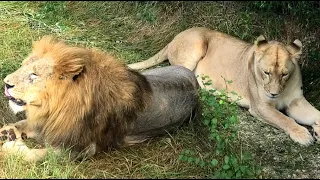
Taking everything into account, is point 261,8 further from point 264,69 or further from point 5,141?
point 5,141

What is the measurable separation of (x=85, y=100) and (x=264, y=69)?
159 centimetres

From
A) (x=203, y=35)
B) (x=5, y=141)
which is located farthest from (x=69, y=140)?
(x=203, y=35)

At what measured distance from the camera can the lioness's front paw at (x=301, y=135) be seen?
4.04 m

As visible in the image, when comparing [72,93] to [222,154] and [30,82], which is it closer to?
[30,82]

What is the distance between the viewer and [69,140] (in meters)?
3.48

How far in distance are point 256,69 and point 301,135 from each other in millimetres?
718

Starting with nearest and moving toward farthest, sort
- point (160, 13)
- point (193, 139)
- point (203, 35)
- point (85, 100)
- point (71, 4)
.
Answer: point (85, 100) < point (193, 139) < point (203, 35) < point (160, 13) < point (71, 4)

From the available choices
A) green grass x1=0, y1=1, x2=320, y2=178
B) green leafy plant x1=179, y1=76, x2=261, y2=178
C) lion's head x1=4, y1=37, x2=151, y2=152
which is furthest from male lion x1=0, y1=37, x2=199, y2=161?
green leafy plant x1=179, y1=76, x2=261, y2=178

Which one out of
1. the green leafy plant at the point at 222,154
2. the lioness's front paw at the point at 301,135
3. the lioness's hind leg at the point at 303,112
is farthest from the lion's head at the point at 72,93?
the lioness's hind leg at the point at 303,112

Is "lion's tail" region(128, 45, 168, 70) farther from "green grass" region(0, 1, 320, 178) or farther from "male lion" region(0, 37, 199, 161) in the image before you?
"male lion" region(0, 37, 199, 161)

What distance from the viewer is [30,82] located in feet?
11.1

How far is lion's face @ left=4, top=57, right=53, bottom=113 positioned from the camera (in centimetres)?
336

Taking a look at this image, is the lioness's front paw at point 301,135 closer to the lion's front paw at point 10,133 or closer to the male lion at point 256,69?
the male lion at point 256,69

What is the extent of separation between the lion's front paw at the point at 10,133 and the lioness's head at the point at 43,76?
40cm
